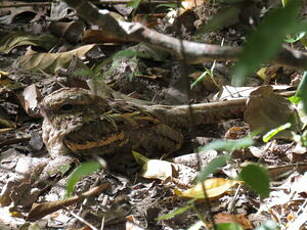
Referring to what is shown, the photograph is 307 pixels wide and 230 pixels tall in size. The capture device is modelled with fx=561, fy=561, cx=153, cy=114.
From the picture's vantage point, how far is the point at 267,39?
665mm

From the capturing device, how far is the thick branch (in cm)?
111

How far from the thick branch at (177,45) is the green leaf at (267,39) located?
32 centimetres

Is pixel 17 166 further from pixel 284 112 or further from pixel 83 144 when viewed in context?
pixel 284 112

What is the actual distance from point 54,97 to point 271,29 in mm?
2047

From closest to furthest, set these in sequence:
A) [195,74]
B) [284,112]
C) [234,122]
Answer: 1. [284,112]
2. [234,122]
3. [195,74]

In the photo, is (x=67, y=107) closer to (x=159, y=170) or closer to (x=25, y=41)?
(x=159, y=170)

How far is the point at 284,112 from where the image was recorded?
2.52 m

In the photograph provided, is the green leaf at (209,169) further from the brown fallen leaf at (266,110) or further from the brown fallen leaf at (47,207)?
the brown fallen leaf at (266,110)

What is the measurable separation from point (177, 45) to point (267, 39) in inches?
19.7

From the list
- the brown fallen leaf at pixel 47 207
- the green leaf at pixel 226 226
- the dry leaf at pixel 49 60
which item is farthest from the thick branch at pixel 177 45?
the dry leaf at pixel 49 60

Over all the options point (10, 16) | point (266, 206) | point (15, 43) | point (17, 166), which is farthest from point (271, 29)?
point (10, 16)

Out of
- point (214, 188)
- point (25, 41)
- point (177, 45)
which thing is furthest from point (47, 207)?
point (25, 41)

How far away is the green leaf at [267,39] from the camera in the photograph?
0.66 m

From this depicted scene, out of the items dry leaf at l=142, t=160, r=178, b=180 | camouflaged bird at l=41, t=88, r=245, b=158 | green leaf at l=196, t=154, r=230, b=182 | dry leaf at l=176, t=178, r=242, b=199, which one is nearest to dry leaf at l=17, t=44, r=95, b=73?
camouflaged bird at l=41, t=88, r=245, b=158
